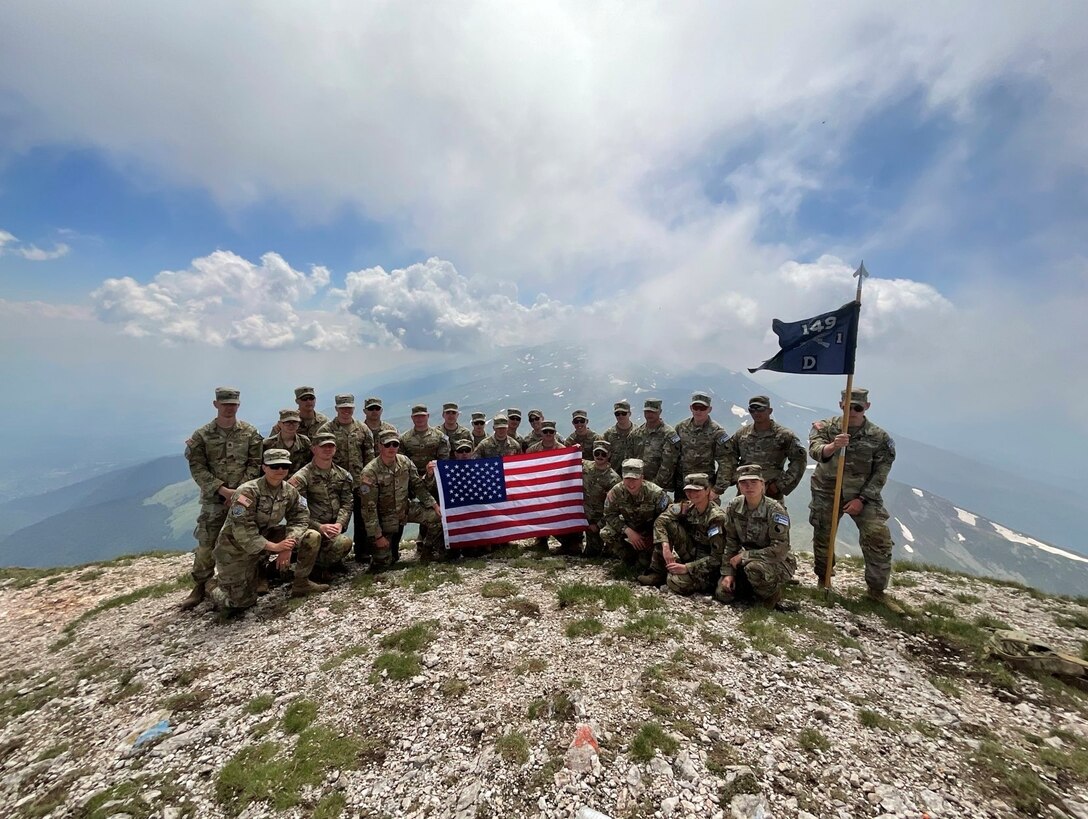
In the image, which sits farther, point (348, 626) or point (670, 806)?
point (348, 626)

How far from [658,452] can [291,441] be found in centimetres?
1270

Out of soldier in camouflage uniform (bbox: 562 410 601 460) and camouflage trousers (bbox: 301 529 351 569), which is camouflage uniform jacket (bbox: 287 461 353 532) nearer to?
camouflage trousers (bbox: 301 529 351 569)

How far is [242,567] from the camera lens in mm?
12070

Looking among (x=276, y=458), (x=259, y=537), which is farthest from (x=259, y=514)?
(x=276, y=458)

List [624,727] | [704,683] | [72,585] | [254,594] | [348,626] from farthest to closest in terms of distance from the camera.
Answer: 1. [72,585]
2. [254,594]
3. [348,626]
4. [704,683]
5. [624,727]

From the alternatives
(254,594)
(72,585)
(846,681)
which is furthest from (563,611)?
(72,585)

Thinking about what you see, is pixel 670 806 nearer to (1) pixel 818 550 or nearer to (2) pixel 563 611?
(2) pixel 563 611

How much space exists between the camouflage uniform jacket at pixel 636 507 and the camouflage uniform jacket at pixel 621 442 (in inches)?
148

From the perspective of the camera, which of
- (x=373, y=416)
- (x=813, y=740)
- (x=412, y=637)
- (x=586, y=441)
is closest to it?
(x=813, y=740)

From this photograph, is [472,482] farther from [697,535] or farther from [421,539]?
[697,535]

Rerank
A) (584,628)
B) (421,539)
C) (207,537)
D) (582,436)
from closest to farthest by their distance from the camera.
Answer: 1. (584,628)
2. (207,537)
3. (421,539)
4. (582,436)

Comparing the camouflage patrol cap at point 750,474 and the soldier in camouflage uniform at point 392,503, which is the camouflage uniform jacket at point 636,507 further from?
the soldier in camouflage uniform at point 392,503

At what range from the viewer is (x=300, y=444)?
49.5 ft

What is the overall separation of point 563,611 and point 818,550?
338 inches
